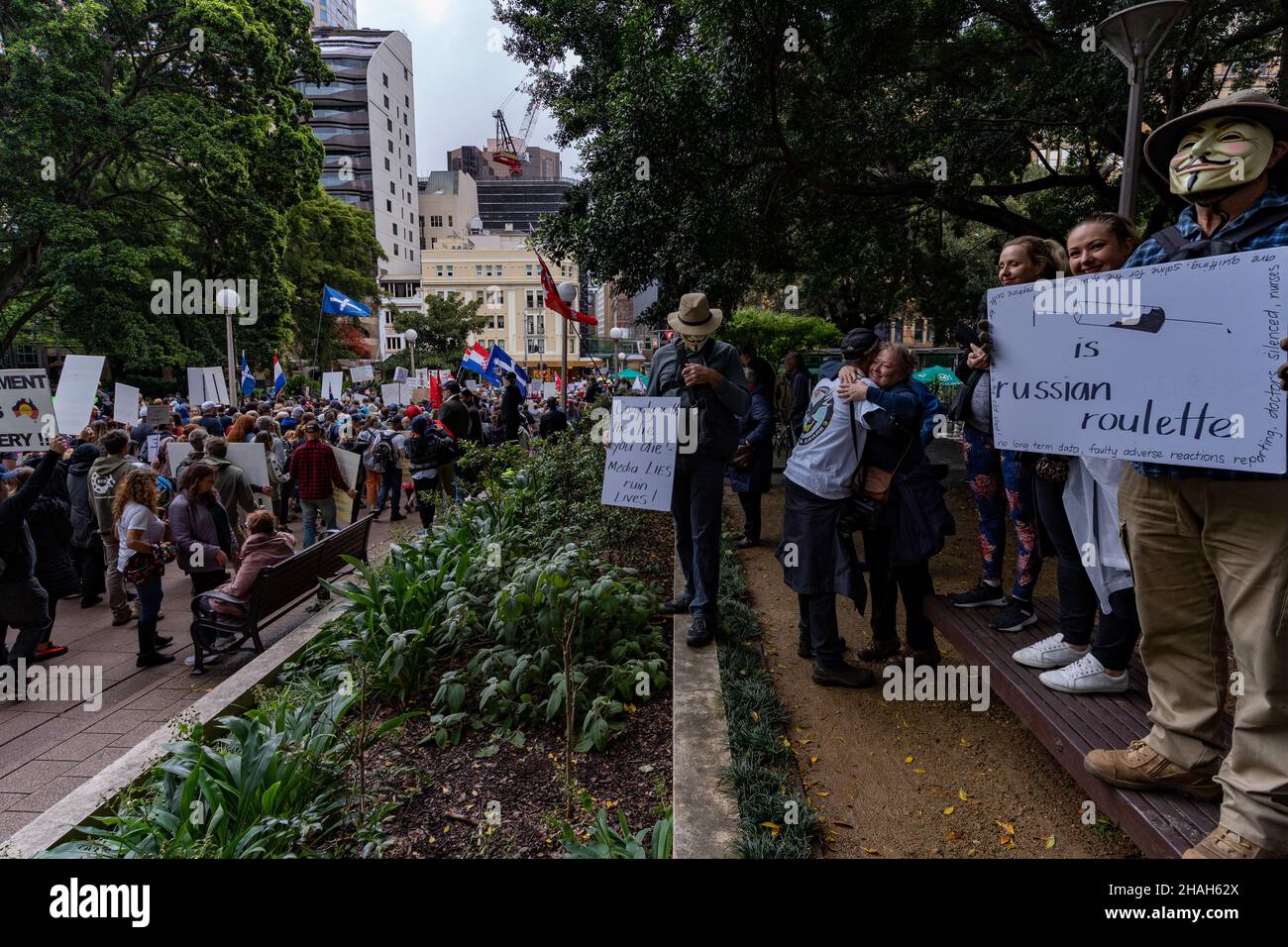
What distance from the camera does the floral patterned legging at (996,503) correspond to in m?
3.76

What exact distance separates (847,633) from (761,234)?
19.6 ft

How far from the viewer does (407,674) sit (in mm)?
4246

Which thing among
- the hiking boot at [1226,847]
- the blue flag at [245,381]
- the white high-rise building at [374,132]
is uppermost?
the white high-rise building at [374,132]

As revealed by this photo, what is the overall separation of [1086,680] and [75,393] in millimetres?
8285

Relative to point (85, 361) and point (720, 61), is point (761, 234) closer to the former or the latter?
point (720, 61)

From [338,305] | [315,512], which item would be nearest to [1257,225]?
[315,512]

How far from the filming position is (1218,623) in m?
2.19

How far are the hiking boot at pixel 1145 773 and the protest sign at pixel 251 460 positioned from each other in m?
8.39

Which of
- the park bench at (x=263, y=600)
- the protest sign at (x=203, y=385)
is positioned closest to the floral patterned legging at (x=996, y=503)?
the park bench at (x=263, y=600)

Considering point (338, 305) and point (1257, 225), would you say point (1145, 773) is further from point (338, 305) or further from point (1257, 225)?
point (338, 305)

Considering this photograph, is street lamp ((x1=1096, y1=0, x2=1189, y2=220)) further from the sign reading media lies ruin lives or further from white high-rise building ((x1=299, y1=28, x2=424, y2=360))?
white high-rise building ((x1=299, y1=28, x2=424, y2=360))

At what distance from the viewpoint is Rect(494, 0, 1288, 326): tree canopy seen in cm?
752

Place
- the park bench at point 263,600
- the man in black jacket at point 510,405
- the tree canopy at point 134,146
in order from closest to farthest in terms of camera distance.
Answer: the park bench at point 263,600
the man in black jacket at point 510,405
the tree canopy at point 134,146

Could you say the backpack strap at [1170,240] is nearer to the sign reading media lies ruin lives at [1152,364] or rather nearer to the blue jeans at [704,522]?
the sign reading media lies ruin lives at [1152,364]
